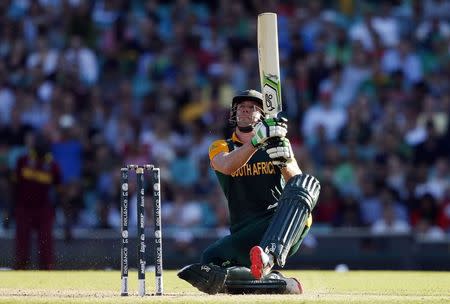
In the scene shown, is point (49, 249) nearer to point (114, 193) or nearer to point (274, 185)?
point (114, 193)

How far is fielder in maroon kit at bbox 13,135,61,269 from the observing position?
47.7 feet

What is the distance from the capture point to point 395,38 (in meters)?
18.4

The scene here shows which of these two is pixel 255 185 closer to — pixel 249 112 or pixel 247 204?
pixel 247 204

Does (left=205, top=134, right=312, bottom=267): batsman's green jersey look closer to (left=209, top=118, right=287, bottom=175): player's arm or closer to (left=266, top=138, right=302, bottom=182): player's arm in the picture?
(left=209, top=118, right=287, bottom=175): player's arm

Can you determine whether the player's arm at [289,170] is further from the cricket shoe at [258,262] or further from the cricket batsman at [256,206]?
the cricket shoe at [258,262]

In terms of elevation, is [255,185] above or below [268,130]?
below

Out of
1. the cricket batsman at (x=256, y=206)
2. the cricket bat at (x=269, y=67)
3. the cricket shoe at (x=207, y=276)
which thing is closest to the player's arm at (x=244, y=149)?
the cricket batsman at (x=256, y=206)

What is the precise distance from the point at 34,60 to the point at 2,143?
177 cm

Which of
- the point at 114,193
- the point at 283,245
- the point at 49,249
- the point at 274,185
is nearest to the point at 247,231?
the point at 274,185

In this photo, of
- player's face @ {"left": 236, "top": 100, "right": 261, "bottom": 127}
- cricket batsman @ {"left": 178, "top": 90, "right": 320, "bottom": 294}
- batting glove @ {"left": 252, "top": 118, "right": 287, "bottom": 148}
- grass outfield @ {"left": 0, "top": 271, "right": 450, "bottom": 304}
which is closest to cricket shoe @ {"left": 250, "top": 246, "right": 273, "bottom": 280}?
cricket batsman @ {"left": 178, "top": 90, "right": 320, "bottom": 294}

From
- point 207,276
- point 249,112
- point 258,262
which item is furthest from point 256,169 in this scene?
point 258,262

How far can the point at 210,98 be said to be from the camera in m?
17.5

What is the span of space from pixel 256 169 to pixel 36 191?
6428mm

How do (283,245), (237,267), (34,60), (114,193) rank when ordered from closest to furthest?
(283,245)
(237,267)
(114,193)
(34,60)
